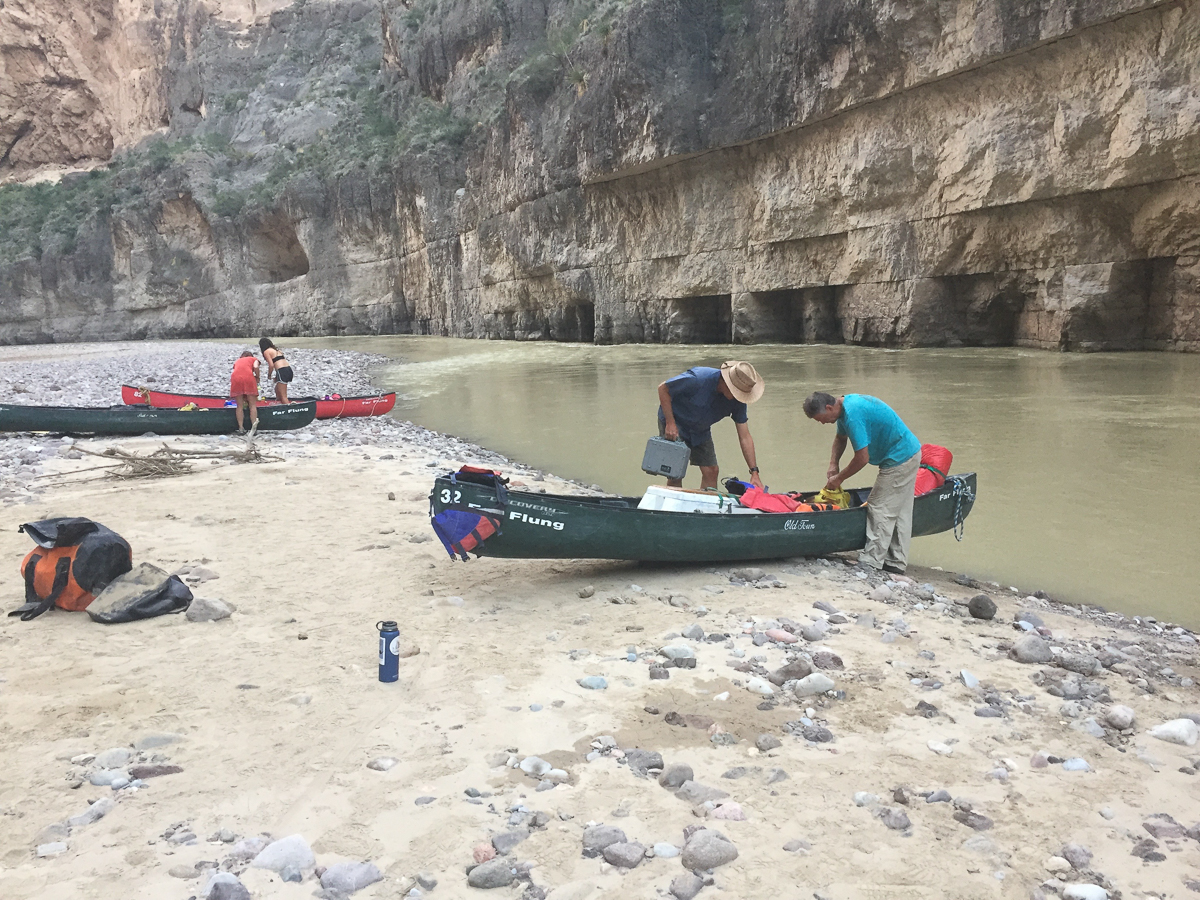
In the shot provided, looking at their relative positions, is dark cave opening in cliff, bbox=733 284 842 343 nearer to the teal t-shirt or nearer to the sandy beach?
the teal t-shirt

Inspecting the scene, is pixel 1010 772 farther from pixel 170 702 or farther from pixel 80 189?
pixel 80 189

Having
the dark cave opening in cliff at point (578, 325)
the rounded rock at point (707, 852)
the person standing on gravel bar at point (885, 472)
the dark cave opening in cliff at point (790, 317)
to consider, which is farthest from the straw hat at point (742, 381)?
the dark cave opening in cliff at point (578, 325)

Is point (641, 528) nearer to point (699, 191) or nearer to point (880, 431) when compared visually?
point (880, 431)

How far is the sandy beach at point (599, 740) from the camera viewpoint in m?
2.65

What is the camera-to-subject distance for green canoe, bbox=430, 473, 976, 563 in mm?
5027

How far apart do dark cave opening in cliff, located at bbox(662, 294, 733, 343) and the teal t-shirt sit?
22.8 m

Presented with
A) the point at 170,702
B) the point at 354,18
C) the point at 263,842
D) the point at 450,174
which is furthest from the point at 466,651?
the point at 354,18

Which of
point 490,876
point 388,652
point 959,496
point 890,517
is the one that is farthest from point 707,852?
point 959,496

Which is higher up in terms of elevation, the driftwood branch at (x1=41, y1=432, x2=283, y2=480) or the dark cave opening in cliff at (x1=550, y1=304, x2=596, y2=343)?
the dark cave opening in cliff at (x1=550, y1=304, x2=596, y2=343)

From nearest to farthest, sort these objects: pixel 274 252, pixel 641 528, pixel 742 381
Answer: pixel 641 528
pixel 742 381
pixel 274 252

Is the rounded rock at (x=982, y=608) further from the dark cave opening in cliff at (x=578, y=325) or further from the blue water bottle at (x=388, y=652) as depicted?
the dark cave opening in cliff at (x=578, y=325)

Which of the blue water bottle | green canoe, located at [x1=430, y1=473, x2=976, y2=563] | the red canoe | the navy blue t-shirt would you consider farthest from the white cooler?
the red canoe

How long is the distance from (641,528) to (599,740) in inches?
81.9

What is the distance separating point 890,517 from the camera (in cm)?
591
